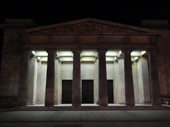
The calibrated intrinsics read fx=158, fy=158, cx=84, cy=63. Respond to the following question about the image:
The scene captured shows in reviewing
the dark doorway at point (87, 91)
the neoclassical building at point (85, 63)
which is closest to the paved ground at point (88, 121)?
the neoclassical building at point (85, 63)

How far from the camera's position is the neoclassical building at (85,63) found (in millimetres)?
25328

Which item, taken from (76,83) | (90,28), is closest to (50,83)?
(76,83)

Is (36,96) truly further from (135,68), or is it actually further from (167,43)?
(167,43)

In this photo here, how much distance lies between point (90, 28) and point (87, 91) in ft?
45.8

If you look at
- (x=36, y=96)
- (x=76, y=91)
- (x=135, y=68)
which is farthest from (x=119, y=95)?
(x=36, y=96)

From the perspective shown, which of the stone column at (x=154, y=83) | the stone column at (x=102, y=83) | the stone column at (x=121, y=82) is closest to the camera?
the stone column at (x=102, y=83)

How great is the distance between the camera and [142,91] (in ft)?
99.7

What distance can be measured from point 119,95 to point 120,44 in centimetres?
1011

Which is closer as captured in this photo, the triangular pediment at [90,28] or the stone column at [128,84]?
the stone column at [128,84]

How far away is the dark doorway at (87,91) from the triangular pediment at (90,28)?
12.4 m

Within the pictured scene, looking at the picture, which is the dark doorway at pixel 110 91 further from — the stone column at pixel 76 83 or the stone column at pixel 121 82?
the stone column at pixel 76 83

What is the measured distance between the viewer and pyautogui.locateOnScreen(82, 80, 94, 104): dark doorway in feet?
110

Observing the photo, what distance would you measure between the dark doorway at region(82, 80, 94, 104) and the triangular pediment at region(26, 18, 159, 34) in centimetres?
1239

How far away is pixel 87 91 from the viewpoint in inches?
1335
